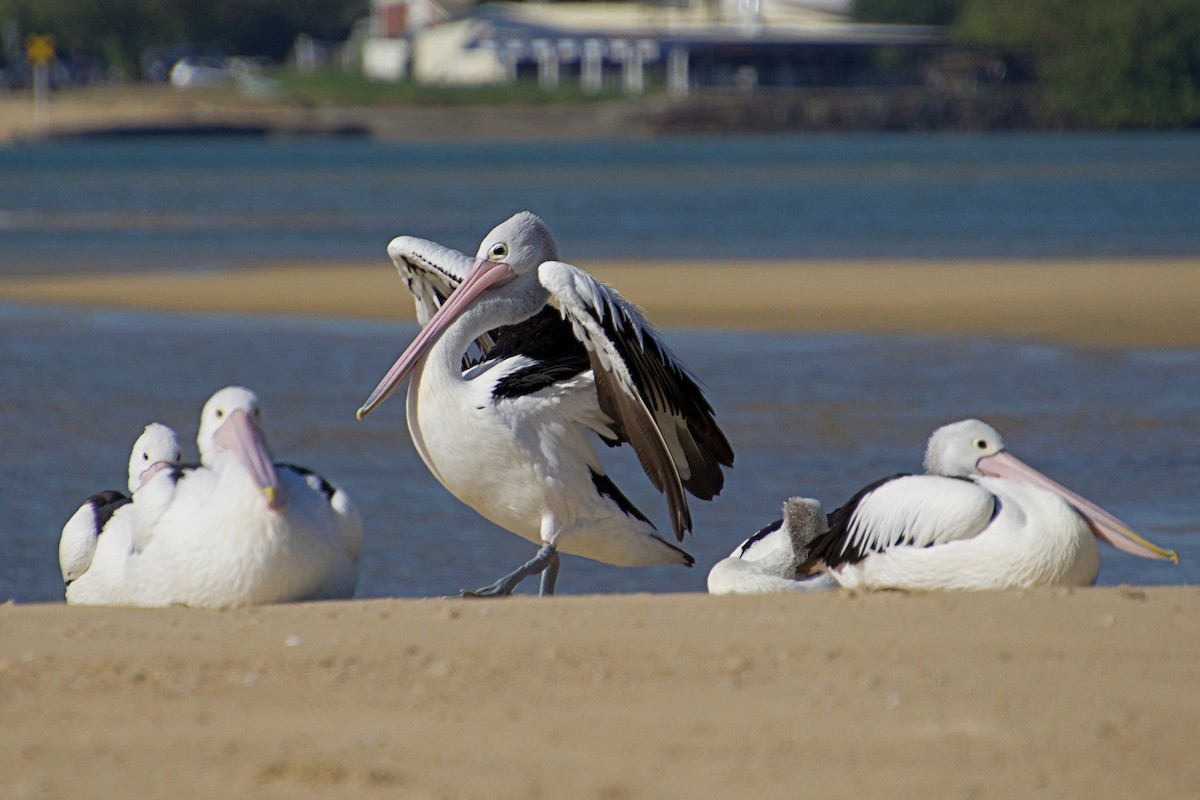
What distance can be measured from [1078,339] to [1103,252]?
732cm

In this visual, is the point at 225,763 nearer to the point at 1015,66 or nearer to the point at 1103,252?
the point at 1103,252

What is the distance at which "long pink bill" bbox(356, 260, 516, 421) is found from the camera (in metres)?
5.15

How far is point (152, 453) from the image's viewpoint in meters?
5.28

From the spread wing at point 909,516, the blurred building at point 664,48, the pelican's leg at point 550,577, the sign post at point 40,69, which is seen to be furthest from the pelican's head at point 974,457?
the blurred building at point 664,48

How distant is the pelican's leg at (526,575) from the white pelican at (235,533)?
44 centimetres

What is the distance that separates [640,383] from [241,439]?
3.47 ft

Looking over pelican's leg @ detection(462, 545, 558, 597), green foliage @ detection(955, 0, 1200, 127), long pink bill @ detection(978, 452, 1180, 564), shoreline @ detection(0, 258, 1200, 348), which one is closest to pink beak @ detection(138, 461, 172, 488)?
pelican's leg @ detection(462, 545, 558, 597)

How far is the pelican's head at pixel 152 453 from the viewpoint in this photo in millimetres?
5250

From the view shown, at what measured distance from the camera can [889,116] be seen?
64.6 metres

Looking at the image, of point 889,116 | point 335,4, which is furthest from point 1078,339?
point 335,4

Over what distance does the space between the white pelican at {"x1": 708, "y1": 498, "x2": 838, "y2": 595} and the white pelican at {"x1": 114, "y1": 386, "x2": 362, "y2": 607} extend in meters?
1.00

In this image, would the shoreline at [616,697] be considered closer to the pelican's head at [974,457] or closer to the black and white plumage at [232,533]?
the black and white plumage at [232,533]

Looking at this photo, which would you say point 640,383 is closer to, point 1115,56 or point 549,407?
point 549,407

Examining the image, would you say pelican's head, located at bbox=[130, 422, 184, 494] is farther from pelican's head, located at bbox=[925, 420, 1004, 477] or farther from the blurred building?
the blurred building
